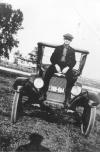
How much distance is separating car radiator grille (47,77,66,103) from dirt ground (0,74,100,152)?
26.5 inches

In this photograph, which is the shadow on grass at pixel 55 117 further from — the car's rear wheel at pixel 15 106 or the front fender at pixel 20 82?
the front fender at pixel 20 82

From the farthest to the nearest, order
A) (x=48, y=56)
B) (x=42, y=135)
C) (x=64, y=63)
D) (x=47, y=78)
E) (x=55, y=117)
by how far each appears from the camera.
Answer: (x=55, y=117) < (x=48, y=56) < (x=64, y=63) < (x=47, y=78) < (x=42, y=135)

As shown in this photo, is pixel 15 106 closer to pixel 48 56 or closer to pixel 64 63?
pixel 64 63

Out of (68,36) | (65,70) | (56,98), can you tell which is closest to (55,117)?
(56,98)

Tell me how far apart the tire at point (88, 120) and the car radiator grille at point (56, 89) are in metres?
0.69

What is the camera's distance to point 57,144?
482 cm

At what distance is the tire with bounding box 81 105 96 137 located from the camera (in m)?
5.55

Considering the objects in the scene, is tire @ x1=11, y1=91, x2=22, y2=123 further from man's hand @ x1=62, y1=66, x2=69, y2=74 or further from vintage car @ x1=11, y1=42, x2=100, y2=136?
man's hand @ x1=62, y1=66, x2=69, y2=74

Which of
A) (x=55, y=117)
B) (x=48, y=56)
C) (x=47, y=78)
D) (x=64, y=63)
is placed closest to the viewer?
(x=47, y=78)

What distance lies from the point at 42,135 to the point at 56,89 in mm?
1173

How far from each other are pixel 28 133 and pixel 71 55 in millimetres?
2147

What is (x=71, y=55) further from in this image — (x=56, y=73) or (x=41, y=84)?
(x=41, y=84)

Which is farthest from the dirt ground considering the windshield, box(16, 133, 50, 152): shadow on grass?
the windshield

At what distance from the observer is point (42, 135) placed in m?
5.17
